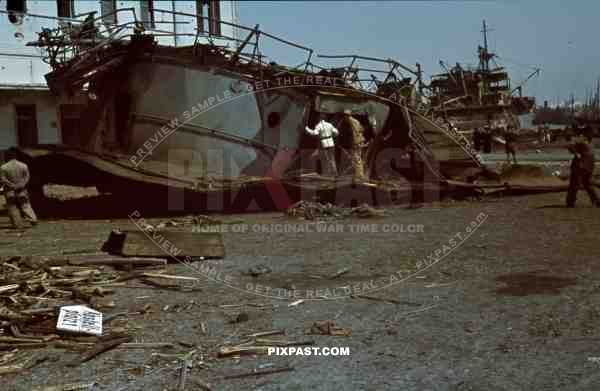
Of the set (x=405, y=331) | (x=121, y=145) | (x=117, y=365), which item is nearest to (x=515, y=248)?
(x=405, y=331)

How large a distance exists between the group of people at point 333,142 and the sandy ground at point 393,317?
4.89m

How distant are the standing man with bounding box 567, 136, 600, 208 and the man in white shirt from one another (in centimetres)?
526

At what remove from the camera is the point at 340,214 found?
13.8 metres

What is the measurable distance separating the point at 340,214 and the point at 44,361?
8885 millimetres

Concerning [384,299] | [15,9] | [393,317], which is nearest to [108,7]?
[15,9]

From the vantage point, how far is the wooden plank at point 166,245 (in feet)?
30.0

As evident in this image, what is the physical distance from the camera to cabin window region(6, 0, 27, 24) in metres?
24.0

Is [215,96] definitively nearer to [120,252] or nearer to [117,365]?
[120,252]

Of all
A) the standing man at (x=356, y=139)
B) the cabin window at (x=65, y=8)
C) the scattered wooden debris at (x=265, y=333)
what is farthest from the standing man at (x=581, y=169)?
the cabin window at (x=65, y=8)

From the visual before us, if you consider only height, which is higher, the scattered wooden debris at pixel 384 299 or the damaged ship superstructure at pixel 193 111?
the damaged ship superstructure at pixel 193 111

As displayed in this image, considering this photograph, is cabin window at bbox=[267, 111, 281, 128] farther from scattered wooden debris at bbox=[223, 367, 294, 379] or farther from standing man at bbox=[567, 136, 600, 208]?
scattered wooden debris at bbox=[223, 367, 294, 379]

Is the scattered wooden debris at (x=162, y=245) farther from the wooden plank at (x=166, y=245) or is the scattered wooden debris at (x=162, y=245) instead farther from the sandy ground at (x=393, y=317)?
the sandy ground at (x=393, y=317)

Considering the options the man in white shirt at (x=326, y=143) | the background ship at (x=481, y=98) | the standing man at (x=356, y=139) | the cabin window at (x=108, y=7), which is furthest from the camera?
the background ship at (x=481, y=98)

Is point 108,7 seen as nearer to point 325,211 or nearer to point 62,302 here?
point 325,211
